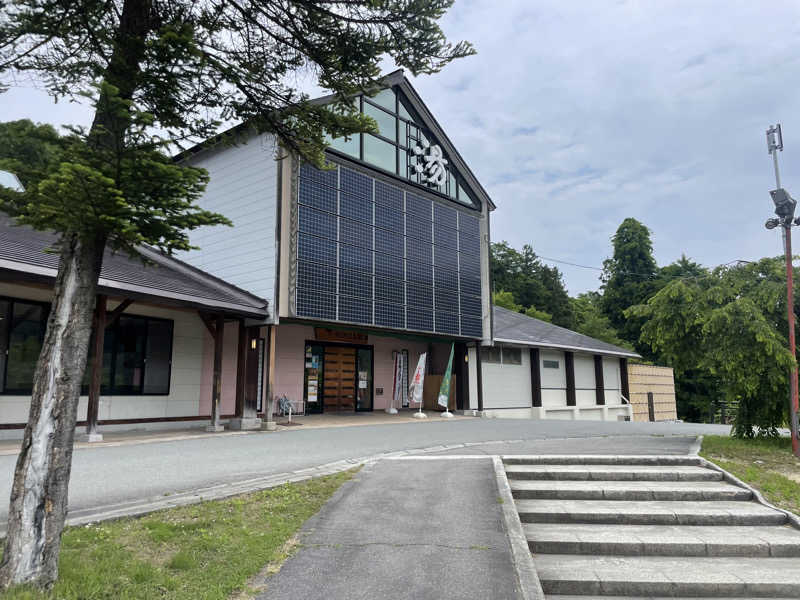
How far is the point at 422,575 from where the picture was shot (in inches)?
146

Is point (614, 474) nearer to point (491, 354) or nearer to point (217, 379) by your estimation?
point (217, 379)

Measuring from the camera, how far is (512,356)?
20594mm

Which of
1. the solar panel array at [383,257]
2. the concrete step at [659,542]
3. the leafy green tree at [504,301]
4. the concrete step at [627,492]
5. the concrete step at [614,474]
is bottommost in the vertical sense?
the concrete step at [659,542]

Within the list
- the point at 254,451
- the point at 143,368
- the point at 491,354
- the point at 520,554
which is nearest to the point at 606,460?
the point at 520,554

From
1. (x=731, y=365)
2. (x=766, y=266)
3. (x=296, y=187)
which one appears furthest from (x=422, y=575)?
(x=296, y=187)

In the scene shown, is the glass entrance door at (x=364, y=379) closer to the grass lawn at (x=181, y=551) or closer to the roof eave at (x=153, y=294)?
the roof eave at (x=153, y=294)

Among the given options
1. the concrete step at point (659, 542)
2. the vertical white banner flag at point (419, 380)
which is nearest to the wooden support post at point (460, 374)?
the vertical white banner flag at point (419, 380)

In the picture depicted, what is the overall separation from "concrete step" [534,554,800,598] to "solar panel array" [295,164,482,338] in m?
9.29

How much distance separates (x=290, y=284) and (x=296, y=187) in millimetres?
2375

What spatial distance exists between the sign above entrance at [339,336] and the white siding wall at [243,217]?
348 cm

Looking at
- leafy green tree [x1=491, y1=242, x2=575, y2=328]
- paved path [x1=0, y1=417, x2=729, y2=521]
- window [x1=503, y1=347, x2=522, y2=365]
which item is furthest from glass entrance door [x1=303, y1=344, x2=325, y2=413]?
leafy green tree [x1=491, y1=242, x2=575, y2=328]

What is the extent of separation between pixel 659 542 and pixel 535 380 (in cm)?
1643

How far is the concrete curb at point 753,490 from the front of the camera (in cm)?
565

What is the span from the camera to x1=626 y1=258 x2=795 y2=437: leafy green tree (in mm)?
9273
